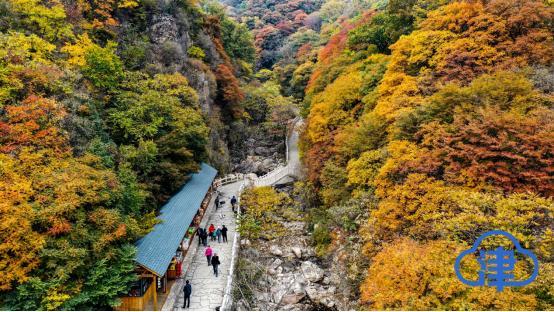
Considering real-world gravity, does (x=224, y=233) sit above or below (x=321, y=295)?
above

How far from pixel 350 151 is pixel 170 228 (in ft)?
36.3

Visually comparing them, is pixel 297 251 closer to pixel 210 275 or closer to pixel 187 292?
pixel 210 275

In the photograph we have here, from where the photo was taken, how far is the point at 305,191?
26.1 metres

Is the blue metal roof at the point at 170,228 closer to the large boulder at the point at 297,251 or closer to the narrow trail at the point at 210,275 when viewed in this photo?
the narrow trail at the point at 210,275

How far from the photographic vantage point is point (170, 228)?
16078 millimetres

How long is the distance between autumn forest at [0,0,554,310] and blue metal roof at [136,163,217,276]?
0.61 meters

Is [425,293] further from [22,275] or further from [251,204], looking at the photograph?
[251,204]

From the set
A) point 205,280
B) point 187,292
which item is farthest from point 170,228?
point 187,292

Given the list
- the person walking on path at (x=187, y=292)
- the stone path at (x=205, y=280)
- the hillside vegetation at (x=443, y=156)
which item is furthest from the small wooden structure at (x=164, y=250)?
the hillside vegetation at (x=443, y=156)

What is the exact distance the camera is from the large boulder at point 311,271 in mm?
17984

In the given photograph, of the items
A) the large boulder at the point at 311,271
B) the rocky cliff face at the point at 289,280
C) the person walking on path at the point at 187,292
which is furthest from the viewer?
the large boulder at the point at 311,271

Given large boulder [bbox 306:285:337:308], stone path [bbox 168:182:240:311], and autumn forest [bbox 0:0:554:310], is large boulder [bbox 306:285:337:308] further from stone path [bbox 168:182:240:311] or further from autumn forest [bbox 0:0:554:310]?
stone path [bbox 168:182:240:311]

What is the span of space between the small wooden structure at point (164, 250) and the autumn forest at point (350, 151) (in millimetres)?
560

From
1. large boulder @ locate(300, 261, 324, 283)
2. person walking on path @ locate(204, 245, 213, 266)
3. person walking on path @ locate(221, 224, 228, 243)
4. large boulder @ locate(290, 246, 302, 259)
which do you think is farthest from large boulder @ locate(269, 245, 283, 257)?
person walking on path @ locate(204, 245, 213, 266)
